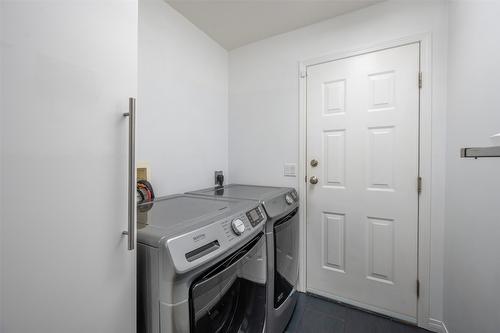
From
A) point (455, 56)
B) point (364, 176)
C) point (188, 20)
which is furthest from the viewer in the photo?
point (188, 20)

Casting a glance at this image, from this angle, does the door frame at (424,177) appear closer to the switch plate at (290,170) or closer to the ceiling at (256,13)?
the ceiling at (256,13)

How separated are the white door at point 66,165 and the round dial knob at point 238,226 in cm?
41

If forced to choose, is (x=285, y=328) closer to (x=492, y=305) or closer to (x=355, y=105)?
(x=492, y=305)

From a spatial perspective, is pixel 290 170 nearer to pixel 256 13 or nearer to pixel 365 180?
pixel 365 180

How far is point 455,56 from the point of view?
1.35 meters

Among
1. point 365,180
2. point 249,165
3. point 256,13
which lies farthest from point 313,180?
point 256,13

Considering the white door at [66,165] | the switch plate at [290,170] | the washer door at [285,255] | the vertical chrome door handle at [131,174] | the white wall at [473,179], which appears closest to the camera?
the white door at [66,165]

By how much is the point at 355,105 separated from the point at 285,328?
6.09ft

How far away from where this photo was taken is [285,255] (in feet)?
5.09

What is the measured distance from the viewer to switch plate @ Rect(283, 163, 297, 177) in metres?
2.02

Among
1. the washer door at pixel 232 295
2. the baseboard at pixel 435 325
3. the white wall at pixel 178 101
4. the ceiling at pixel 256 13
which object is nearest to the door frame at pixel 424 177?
the baseboard at pixel 435 325

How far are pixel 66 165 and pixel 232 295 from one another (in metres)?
0.86

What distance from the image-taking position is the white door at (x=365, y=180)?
1.60 meters

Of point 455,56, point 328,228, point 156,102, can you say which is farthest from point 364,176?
point 156,102
